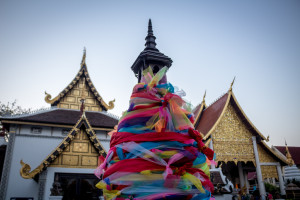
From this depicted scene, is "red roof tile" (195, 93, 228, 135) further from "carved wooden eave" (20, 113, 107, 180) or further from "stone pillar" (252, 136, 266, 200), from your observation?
"carved wooden eave" (20, 113, 107, 180)

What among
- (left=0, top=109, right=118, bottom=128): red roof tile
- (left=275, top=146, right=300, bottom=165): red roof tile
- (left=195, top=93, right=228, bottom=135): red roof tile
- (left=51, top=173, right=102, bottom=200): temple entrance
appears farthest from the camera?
(left=275, top=146, right=300, bottom=165): red roof tile

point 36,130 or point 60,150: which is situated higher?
point 36,130

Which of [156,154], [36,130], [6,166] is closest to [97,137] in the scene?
[36,130]

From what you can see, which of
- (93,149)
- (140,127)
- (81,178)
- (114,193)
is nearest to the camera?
(114,193)

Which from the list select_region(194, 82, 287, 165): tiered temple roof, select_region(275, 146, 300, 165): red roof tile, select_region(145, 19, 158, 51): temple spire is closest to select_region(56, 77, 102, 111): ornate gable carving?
select_region(194, 82, 287, 165): tiered temple roof

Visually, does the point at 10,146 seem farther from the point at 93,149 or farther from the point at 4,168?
the point at 93,149

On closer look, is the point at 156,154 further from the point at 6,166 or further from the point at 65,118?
the point at 6,166

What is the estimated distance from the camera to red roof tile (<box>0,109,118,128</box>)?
44.5 ft

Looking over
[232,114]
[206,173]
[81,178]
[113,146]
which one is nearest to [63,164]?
[81,178]

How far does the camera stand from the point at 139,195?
2.26m

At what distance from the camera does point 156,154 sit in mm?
2381

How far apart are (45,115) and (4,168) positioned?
3.79 meters

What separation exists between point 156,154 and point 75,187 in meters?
6.92

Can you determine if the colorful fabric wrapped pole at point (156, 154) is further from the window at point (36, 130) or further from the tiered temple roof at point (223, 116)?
the window at point (36, 130)
